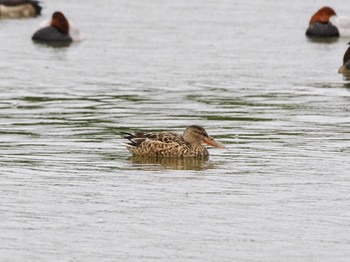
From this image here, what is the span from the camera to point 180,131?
17297 millimetres

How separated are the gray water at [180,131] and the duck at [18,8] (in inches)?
128

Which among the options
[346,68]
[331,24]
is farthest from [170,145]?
[331,24]

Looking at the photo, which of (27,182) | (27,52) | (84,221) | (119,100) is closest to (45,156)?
(27,182)

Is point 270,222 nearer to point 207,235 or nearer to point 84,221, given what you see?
point 207,235

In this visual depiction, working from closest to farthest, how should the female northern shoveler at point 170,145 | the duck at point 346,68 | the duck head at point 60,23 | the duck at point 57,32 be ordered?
the female northern shoveler at point 170,145, the duck at point 346,68, the duck at point 57,32, the duck head at point 60,23

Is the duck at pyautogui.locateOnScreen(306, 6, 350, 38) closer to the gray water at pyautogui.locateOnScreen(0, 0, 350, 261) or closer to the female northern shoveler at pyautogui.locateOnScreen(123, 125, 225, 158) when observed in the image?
the gray water at pyautogui.locateOnScreen(0, 0, 350, 261)

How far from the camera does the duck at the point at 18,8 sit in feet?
113

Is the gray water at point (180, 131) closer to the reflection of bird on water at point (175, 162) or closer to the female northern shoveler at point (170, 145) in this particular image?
the reflection of bird on water at point (175, 162)

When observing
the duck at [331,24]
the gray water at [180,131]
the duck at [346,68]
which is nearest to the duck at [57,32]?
the gray water at [180,131]

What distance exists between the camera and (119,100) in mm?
20391

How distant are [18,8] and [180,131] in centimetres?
1836

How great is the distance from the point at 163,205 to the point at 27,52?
49.3ft

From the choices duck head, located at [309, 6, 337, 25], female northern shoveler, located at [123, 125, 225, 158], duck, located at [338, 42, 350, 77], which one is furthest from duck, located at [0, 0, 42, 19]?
female northern shoveler, located at [123, 125, 225, 158]

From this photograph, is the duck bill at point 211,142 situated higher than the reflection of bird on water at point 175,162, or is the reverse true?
the duck bill at point 211,142
